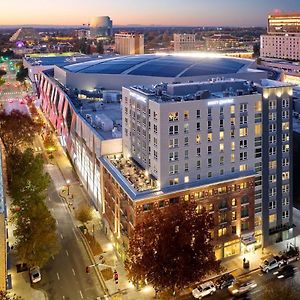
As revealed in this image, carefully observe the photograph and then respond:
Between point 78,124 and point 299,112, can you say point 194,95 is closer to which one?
point 78,124

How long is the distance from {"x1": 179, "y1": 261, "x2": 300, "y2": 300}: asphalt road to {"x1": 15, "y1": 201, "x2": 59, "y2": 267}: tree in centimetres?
1529

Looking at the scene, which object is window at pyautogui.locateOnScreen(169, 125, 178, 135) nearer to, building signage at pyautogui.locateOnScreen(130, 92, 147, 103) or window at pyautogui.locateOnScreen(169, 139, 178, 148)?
window at pyautogui.locateOnScreen(169, 139, 178, 148)

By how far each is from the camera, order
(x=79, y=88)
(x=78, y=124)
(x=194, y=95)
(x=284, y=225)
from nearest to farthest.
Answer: (x=194, y=95) < (x=284, y=225) < (x=78, y=124) < (x=79, y=88)

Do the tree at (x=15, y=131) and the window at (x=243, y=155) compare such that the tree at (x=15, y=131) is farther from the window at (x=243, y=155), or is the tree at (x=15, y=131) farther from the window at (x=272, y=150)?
the window at (x=272, y=150)

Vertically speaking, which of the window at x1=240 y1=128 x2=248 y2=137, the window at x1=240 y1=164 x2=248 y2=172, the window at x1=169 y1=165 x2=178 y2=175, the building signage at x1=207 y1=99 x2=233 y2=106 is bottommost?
the window at x1=240 y1=164 x2=248 y2=172

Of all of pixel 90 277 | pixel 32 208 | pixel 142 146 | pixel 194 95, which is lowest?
pixel 90 277

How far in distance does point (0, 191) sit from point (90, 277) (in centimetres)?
1372

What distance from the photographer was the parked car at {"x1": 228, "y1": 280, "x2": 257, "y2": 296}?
47469 mm

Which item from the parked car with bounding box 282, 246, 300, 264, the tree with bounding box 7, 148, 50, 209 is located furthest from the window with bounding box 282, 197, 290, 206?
the tree with bounding box 7, 148, 50, 209

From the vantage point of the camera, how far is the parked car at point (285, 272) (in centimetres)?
5038

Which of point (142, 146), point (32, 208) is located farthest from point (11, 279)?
point (142, 146)

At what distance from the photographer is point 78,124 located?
78688 millimetres

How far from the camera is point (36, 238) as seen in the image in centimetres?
4994

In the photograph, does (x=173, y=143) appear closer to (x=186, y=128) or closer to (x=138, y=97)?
(x=186, y=128)
